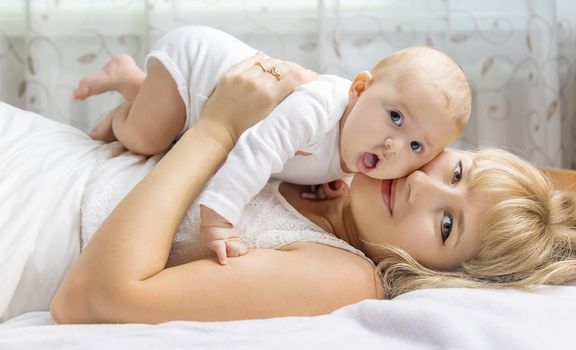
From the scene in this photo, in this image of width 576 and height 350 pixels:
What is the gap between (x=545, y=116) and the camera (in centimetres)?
247

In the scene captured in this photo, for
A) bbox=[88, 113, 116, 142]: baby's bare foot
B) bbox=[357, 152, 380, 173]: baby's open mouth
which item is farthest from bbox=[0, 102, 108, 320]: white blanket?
bbox=[357, 152, 380, 173]: baby's open mouth

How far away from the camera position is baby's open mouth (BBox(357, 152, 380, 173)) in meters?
1.26

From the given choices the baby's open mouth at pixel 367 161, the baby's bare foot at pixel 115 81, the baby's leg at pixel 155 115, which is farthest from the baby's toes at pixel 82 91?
the baby's open mouth at pixel 367 161

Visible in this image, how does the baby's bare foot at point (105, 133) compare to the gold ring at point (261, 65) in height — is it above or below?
below

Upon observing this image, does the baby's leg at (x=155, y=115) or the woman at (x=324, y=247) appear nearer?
the woman at (x=324, y=247)

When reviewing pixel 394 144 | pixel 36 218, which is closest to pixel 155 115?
pixel 36 218

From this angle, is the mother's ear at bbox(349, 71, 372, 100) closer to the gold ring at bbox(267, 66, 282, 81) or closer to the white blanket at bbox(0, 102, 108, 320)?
the gold ring at bbox(267, 66, 282, 81)

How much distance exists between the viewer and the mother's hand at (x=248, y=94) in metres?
1.33

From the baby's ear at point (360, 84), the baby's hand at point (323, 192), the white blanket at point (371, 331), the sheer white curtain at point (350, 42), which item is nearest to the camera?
the white blanket at point (371, 331)

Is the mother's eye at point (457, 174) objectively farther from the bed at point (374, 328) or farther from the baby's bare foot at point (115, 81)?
the baby's bare foot at point (115, 81)

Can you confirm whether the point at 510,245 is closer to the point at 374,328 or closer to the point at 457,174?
the point at 457,174

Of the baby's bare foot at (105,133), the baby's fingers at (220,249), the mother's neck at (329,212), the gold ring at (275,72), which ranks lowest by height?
the mother's neck at (329,212)

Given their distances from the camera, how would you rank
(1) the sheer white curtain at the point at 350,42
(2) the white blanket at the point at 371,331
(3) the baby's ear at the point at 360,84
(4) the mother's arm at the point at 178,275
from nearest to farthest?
(2) the white blanket at the point at 371,331 → (4) the mother's arm at the point at 178,275 → (3) the baby's ear at the point at 360,84 → (1) the sheer white curtain at the point at 350,42

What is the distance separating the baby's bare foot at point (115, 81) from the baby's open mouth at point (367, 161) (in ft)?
2.37
